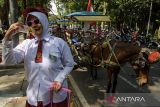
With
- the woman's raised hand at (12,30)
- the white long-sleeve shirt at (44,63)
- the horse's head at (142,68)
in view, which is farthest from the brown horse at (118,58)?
the woman's raised hand at (12,30)

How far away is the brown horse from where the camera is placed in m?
7.89

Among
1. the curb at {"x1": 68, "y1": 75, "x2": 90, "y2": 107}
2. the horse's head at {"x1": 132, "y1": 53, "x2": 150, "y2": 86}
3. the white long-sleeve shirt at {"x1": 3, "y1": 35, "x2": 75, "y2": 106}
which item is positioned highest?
the white long-sleeve shirt at {"x1": 3, "y1": 35, "x2": 75, "y2": 106}

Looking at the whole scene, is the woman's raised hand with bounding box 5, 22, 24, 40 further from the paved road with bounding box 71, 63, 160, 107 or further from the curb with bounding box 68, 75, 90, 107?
the paved road with bounding box 71, 63, 160, 107

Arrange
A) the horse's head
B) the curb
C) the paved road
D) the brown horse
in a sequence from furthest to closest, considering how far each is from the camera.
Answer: the paved road
the curb
the brown horse
the horse's head

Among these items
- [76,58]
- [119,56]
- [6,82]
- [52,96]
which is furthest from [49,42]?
[76,58]

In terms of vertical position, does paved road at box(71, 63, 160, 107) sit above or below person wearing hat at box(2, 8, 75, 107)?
below

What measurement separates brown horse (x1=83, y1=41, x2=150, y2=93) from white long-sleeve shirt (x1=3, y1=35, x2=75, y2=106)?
4.34 meters

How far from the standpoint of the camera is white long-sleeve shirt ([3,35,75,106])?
3.64 metres

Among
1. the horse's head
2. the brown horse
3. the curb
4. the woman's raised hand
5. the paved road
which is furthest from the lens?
the paved road

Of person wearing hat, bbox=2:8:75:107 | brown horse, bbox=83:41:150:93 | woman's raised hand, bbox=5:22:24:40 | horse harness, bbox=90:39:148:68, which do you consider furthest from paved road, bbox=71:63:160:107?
woman's raised hand, bbox=5:22:24:40

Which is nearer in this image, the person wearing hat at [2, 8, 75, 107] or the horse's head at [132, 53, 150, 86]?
the person wearing hat at [2, 8, 75, 107]

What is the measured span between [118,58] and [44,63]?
17.2 ft

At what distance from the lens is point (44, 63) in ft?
11.9

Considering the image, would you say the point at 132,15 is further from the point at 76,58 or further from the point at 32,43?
the point at 32,43
